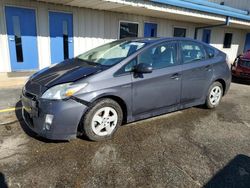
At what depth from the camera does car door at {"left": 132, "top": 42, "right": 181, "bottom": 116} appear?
3.69 metres

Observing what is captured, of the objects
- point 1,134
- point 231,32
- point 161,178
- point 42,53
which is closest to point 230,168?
point 161,178

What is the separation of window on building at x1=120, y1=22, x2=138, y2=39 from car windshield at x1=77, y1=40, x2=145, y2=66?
592 cm

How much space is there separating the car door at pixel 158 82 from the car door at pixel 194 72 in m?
0.18

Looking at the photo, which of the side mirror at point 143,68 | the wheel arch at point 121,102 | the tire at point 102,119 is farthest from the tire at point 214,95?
the tire at point 102,119

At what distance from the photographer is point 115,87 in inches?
133

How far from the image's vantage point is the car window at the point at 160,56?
381cm

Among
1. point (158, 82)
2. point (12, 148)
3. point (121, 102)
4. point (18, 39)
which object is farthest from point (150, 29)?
point (12, 148)

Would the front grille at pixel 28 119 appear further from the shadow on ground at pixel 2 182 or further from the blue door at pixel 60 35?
the blue door at pixel 60 35

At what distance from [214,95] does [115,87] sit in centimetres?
269

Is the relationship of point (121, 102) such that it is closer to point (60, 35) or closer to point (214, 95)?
point (214, 95)

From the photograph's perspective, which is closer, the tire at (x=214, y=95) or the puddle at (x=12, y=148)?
the puddle at (x=12, y=148)

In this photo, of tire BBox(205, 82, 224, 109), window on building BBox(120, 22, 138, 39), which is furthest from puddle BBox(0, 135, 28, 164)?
window on building BBox(120, 22, 138, 39)

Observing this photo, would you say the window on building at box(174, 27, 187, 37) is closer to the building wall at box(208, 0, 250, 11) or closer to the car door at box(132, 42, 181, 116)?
the building wall at box(208, 0, 250, 11)

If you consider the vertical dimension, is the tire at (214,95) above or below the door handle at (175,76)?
below
